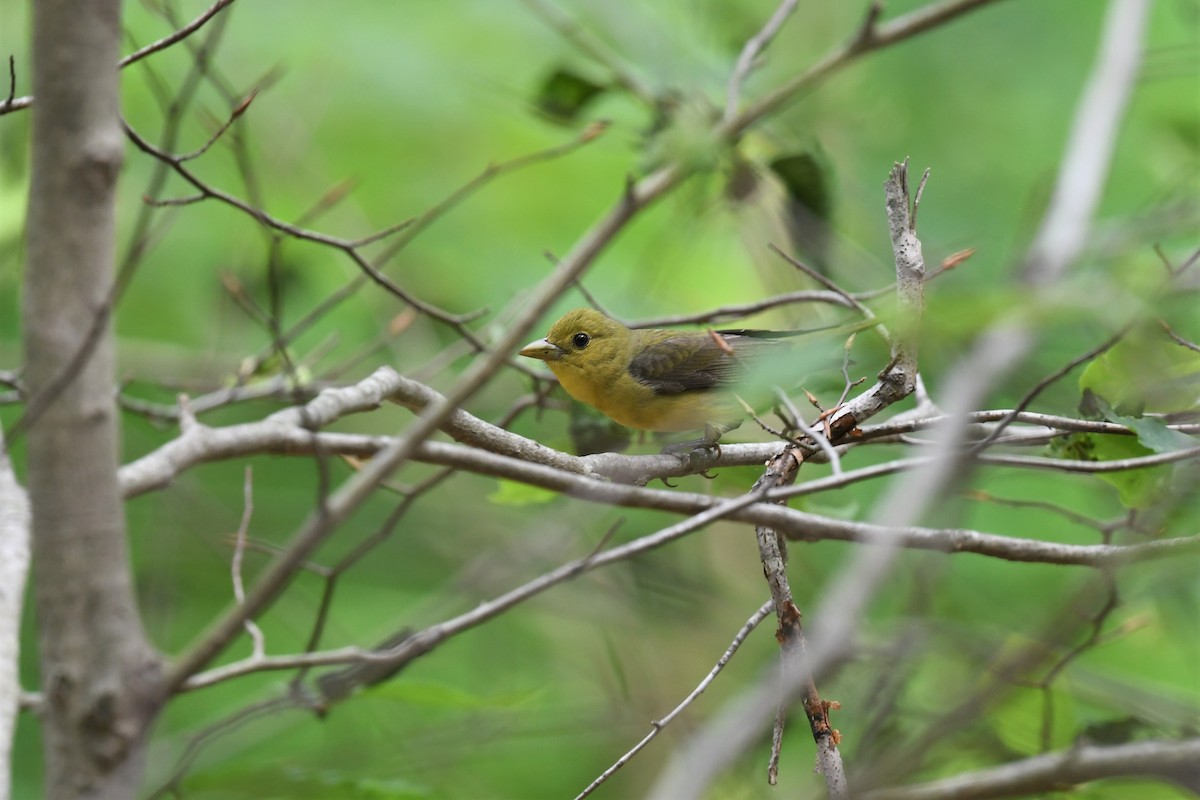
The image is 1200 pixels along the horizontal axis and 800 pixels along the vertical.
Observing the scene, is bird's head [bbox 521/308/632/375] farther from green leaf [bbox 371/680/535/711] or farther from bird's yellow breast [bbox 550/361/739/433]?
green leaf [bbox 371/680/535/711]

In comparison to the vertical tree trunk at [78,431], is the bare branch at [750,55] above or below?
above

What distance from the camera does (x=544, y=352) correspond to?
471 centimetres

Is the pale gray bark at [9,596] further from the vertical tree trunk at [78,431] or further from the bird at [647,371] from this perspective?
the bird at [647,371]

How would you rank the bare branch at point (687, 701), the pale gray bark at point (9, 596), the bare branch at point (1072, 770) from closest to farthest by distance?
1. the pale gray bark at point (9, 596)
2. the bare branch at point (687, 701)
3. the bare branch at point (1072, 770)

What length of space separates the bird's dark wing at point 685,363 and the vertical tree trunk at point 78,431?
2905 millimetres

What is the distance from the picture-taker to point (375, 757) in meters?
3.78

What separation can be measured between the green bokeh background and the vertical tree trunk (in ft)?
10.2

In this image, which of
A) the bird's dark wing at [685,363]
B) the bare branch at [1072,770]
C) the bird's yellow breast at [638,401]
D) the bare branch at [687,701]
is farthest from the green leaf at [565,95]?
the bare branch at [1072,770]

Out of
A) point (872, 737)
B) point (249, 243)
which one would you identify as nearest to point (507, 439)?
point (872, 737)

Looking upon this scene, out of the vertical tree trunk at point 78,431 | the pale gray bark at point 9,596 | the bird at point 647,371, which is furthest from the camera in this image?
the bird at point 647,371

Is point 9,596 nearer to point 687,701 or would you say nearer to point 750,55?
point 687,701

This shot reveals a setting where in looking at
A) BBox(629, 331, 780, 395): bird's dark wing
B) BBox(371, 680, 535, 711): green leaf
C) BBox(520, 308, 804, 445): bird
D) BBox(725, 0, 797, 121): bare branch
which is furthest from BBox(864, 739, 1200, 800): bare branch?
BBox(725, 0, 797, 121): bare branch

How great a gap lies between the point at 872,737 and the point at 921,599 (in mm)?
734

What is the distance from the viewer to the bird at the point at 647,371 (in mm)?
4375
